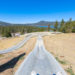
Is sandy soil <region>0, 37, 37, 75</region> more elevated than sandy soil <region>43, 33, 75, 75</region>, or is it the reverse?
sandy soil <region>0, 37, 37, 75</region>

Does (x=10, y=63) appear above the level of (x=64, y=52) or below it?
above

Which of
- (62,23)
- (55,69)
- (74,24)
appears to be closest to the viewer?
(55,69)

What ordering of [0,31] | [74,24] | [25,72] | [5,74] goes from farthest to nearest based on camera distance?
[0,31] → [74,24] → [25,72] → [5,74]

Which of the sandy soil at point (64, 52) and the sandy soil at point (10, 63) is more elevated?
the sandy soil at point (10, 63)

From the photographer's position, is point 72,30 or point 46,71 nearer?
point 46,71

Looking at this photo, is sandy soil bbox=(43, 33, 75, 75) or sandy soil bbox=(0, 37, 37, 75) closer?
sandy soil bbox=(0, 37, 37, 75)

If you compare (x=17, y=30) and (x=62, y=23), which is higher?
(x=62, y=23)

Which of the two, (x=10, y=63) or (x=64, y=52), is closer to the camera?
(x=10, y=63)

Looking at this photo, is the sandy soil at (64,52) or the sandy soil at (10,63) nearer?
the sandy soil at (10,63)

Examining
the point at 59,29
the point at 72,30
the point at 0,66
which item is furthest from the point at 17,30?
the point at 0,66

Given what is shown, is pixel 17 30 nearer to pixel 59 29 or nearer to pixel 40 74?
pixel 59 29

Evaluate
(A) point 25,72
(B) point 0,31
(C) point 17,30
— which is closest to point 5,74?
(A) point 25,72

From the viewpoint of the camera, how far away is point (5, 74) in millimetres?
6602

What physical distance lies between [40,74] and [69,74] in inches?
111
